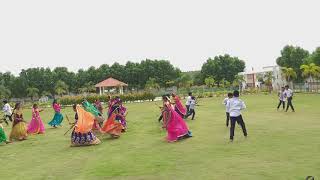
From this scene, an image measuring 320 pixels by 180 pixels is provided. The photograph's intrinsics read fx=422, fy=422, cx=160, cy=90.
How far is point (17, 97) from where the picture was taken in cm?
9725

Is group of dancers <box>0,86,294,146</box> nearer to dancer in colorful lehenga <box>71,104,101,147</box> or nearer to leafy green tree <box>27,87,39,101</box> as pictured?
dancer in colorful lehenga <box>71,104,101,147</box>

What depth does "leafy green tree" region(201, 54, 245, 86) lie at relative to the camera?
321 ft

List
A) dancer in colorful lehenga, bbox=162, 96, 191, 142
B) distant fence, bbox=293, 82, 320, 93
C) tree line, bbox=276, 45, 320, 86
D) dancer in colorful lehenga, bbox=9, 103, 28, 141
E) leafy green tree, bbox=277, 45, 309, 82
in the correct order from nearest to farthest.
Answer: dancer in colorful lehenga, bbox=162, 96, 191, 142 → dancer in colorful lehenga, bbox=9, 103, 28, 141 → distant fence, bbox=293, 82, 320, 93 → tree line, bbox=276, 45, 320, 86 → leafy green tree, bbox=277, 45, 309, 82

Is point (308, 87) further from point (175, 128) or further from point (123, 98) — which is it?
point (175, 128)

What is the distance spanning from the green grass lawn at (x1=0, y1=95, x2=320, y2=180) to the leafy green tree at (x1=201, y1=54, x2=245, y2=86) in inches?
3193

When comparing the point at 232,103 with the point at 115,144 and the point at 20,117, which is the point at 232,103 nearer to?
the point at 115,144

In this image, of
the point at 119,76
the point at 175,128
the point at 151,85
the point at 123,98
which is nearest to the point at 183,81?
the point at 151,85

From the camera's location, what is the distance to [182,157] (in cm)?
1143

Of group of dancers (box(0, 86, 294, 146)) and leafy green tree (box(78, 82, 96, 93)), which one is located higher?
leafy green tree (box(78, 82, 96, 93))

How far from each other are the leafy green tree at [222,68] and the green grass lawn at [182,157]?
81.1 metres

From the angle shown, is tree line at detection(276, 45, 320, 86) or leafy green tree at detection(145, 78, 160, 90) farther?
leafy green tree at detection(145, 78, 160, 90)

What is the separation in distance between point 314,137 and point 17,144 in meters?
11.6

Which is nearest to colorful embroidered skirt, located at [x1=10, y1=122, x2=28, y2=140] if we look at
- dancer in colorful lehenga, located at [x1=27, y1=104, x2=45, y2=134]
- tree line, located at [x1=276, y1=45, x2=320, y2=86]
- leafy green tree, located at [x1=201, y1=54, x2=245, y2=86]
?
dancer in colorful lehenga, located at [x1=27, y1=104, x2=45, y2=134]

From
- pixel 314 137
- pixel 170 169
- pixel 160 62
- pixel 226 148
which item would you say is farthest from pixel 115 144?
pixel 160 62
